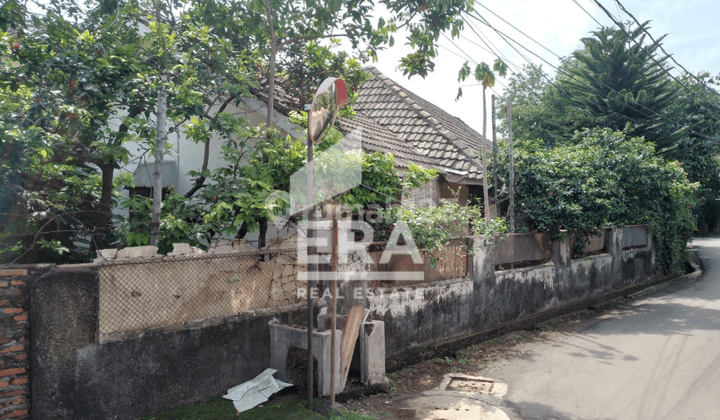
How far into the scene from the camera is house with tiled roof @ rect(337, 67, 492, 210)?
10555 millimetres

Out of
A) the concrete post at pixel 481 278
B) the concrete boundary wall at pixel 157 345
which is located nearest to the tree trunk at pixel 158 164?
the concrete boundary wall at pixel 157 345

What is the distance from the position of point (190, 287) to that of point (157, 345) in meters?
0.65

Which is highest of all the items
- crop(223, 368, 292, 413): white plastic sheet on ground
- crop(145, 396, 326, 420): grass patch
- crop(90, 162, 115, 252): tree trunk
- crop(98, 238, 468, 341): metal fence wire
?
crop(90, 162, 115, 252): tree trunk

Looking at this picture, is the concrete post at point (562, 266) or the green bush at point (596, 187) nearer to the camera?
the green bush at point (596, 187)

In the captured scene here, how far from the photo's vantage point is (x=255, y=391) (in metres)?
5.49

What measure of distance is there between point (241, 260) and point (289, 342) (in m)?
1.05

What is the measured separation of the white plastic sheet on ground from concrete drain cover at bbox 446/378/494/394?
2196 mm

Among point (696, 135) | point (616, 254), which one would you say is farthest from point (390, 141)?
point (696, 135)

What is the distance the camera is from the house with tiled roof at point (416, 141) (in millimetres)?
10555

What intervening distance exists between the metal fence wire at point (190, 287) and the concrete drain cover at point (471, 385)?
2.28m

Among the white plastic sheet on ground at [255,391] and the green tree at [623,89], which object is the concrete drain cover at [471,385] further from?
the green tree at [623,89]

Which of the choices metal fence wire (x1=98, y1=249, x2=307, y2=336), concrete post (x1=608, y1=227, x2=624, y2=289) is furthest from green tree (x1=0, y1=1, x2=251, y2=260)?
concrete post (x1=608, y1=227, x2=624, y2=289)

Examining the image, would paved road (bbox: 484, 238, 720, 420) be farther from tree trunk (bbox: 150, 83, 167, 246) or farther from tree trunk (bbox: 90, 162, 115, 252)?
tree trunk (bbox: 90, 162, 115, 252)

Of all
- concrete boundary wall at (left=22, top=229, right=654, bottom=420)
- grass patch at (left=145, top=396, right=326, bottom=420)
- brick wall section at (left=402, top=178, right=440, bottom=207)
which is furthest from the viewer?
brick wall section at (left=402, top=178, right=440, bottom=207)
